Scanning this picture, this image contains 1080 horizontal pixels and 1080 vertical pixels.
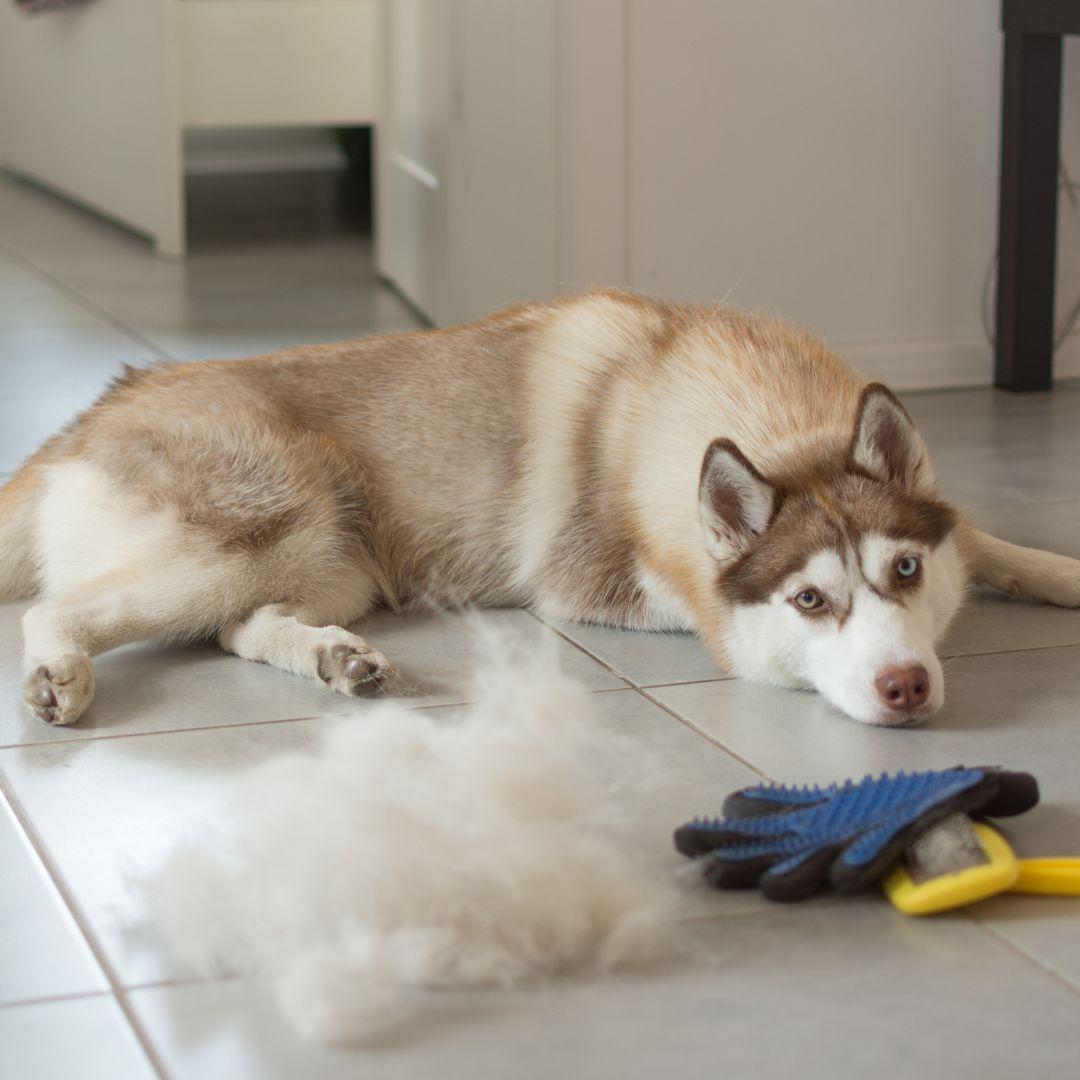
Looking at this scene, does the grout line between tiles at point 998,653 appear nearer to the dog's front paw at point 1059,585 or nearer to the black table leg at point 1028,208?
the dog's front paw at point 1059,585

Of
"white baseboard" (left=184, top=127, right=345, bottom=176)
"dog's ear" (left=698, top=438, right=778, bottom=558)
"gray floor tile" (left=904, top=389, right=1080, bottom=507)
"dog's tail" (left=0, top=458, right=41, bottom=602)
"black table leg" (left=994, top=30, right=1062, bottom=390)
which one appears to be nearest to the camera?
"dog's ear" (left=698, top=438, right=778, bottom=558)

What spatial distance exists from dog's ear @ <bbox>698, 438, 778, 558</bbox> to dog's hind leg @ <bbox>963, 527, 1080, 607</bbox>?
562 mm

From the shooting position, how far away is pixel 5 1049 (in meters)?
1.56

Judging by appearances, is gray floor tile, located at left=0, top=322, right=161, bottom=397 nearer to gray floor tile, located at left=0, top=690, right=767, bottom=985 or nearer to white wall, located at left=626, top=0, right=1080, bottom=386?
white wall, located at left=626, top=0, right=1080, bottom=386

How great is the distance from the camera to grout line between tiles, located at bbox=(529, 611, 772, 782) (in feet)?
7.25

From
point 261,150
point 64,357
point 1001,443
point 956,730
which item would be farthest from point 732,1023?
point 261,150

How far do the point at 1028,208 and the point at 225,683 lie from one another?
9.16 feet

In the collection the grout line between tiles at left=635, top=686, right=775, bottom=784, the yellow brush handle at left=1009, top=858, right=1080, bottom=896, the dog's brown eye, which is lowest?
the grout line between tiles at left=635, top=686, right=775, bottom=784

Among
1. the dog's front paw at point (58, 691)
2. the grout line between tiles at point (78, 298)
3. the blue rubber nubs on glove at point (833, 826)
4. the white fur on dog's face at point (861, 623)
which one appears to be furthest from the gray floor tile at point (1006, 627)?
the grout line between tiles at point (78, 298)

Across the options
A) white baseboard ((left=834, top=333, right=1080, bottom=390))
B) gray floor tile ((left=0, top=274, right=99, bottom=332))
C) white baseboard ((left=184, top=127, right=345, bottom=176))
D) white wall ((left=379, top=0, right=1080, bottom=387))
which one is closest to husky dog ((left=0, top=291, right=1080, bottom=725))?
white wall ((left=379, top=0, right=1080, bottom=387))

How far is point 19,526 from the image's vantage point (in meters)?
2.81

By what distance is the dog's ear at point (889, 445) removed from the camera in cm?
239

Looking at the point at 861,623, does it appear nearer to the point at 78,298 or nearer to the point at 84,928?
the point at 84,928

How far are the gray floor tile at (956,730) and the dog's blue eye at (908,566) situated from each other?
209 mm
